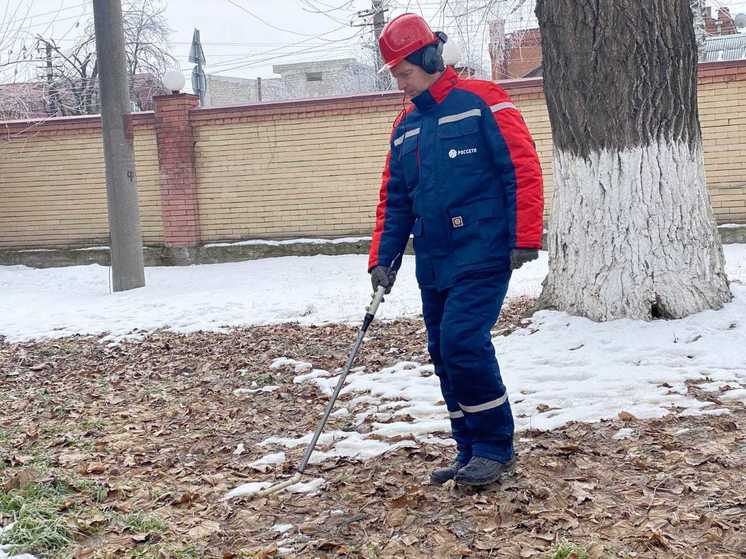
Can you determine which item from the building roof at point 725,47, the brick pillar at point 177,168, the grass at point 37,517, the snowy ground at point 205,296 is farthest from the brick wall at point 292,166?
the building roof at point 725,47

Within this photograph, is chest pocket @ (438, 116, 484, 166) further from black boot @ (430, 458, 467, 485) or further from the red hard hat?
black boot @ (430, 458, 467, 485)

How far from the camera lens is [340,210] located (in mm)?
13969

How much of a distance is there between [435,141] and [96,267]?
1181 centimetres

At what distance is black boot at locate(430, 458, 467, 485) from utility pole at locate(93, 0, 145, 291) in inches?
351

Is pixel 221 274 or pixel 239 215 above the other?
pixel 239 215

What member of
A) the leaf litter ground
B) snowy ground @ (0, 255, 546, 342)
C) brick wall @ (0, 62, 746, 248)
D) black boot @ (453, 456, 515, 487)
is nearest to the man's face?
black boot @ (453, 456, 515, 487)

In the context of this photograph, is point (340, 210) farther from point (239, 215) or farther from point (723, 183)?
point (723, 183)

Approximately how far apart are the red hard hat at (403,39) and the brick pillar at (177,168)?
36.4 feet

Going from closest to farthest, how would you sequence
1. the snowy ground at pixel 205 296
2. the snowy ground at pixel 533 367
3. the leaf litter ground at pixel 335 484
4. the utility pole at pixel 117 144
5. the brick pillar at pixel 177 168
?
the leaf litter ground at pixel 335 484
the snowy ground at pixel 533 367
the snowy ground at pixel 205 296
the utility pole at pixel 117 144
the brick pillar at pixel 177 168

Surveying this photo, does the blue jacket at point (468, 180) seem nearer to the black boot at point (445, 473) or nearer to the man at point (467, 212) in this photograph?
the man at point (467, 212)

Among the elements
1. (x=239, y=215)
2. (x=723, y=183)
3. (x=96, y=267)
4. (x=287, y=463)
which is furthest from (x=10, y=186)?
(x=287, y=463)

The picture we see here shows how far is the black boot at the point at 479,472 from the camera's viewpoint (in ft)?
12.3

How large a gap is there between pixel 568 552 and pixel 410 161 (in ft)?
5.75

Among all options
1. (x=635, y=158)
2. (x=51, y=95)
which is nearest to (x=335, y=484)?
(x=635, y=158)
